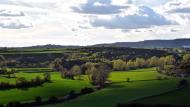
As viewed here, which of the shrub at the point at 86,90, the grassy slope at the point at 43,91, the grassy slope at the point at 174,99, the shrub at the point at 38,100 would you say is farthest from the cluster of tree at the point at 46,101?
the grassy slope at the point at 174,99

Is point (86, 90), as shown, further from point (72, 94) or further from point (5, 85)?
point (5, 85)

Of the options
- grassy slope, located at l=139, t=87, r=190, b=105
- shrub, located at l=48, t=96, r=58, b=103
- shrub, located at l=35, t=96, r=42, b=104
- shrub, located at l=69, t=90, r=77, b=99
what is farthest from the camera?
shrub, located at l=69, t=90, r=77, b=99

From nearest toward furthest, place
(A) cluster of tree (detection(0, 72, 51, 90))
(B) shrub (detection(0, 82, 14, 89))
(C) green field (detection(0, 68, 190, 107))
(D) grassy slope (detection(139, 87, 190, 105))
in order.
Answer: (D) grassy slope (detection(139, 87, 190, 105)) < (C) green field (detection(0, 68, 190, 107)) < (B) shrub (detection(0, 82, 14, 89)) < (A) cluster of tree (detection(0, 72, 51, 90))

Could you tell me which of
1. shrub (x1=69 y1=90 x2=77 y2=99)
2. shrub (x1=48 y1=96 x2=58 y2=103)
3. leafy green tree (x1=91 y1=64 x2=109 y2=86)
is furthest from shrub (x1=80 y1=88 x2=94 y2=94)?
leafy green tree (x1=91 y1=64 x2=109 y2=86)

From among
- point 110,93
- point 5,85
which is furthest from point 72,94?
point 5,85

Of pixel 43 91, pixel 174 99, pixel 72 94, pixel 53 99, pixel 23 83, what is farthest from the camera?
pixel 23 83

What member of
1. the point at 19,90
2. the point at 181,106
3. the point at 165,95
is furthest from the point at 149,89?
the point at 181,106

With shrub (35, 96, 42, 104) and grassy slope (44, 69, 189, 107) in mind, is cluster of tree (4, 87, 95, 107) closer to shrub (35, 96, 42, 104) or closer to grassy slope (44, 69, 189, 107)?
shrub (35, 96, 42, 104)

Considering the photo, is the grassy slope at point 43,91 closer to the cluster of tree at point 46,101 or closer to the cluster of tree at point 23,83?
the cluster of tree at point 23,83

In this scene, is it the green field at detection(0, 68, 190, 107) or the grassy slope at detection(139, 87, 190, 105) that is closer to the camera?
the grassy slope at detection(139, 87, 190, 105)

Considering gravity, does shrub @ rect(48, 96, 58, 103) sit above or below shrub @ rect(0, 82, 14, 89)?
below

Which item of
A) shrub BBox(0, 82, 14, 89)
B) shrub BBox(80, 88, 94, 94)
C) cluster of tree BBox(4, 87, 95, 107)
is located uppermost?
shrub BBox(0, 82, 14, 89)
